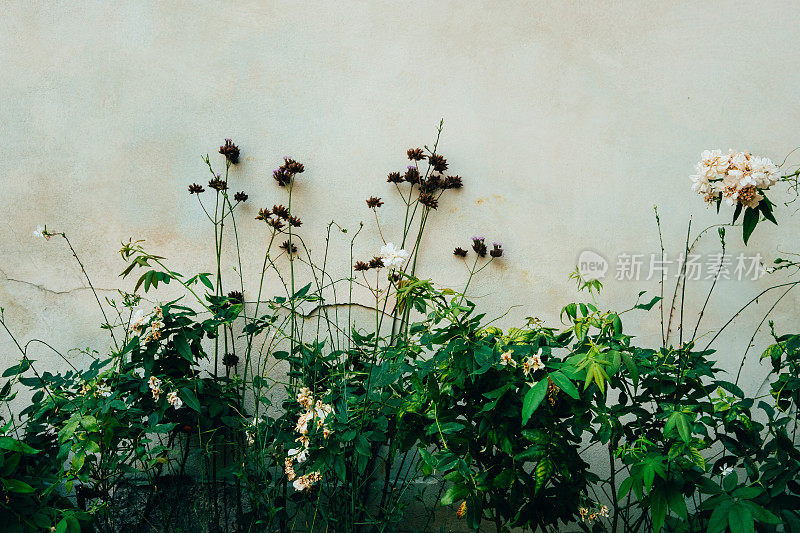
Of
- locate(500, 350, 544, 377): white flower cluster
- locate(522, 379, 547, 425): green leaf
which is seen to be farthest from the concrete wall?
locate(522, 379, 547, 425): green leaf

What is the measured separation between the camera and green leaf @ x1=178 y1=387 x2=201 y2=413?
6.48ft

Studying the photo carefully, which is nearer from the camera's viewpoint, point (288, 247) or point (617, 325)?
point (617, 325)

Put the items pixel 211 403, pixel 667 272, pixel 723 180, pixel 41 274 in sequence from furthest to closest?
pixel 41 274, pixel 667 272, pixel 211 403, pixel 723 180

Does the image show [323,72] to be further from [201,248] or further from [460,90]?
[201,248]

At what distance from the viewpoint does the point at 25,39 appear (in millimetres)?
2566

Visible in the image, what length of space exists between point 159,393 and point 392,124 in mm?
1323

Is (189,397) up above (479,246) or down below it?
below

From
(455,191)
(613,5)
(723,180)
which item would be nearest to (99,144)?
(455,191)

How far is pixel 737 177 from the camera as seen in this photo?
1.63 meters

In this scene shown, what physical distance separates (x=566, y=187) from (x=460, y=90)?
0.57 m

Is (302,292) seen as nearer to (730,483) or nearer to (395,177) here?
(395,177)

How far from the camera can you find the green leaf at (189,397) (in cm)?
197

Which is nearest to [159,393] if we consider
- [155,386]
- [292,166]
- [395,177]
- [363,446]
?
[155,386]

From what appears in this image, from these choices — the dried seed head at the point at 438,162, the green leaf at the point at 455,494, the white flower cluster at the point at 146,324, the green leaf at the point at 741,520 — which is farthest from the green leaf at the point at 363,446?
the dried seed head at the point at 438,162
